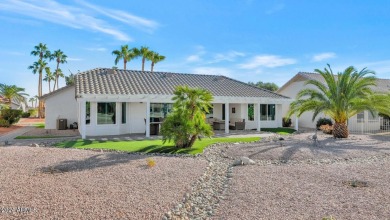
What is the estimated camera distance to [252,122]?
26703mm

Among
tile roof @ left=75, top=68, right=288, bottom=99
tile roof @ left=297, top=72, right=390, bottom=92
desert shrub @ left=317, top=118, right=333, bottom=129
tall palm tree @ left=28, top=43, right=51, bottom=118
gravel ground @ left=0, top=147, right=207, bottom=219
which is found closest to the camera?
gravel ground @ left=0, top=147, right=207, bottom=219

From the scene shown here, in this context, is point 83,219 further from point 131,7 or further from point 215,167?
point 131,7

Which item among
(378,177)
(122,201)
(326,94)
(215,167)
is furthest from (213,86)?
(122,201)

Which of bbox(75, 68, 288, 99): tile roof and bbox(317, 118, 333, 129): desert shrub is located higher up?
bbox(75, 68, 288, 99): tile roof

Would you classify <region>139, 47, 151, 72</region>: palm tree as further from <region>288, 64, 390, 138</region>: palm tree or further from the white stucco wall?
<region>288, 64, 390, 138</region>: palm tree

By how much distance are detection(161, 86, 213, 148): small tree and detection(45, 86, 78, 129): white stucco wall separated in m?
15.9

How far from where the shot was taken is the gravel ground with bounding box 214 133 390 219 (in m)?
6.25

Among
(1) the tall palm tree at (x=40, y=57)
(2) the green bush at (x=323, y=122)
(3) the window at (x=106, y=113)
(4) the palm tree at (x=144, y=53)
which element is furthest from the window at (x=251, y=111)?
(1) the tall palm tree at (x=40, y=57)

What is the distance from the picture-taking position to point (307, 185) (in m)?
8.32

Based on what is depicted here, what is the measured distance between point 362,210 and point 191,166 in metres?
5.96

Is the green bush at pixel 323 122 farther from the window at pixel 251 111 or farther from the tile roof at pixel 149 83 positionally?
the window at pixel 251 111

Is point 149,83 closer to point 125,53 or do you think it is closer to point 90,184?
point 90,184

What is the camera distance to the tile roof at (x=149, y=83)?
2022cm

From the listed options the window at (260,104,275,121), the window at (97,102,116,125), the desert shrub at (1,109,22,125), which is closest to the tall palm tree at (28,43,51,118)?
the desert shrub at (1,109,22,125)
